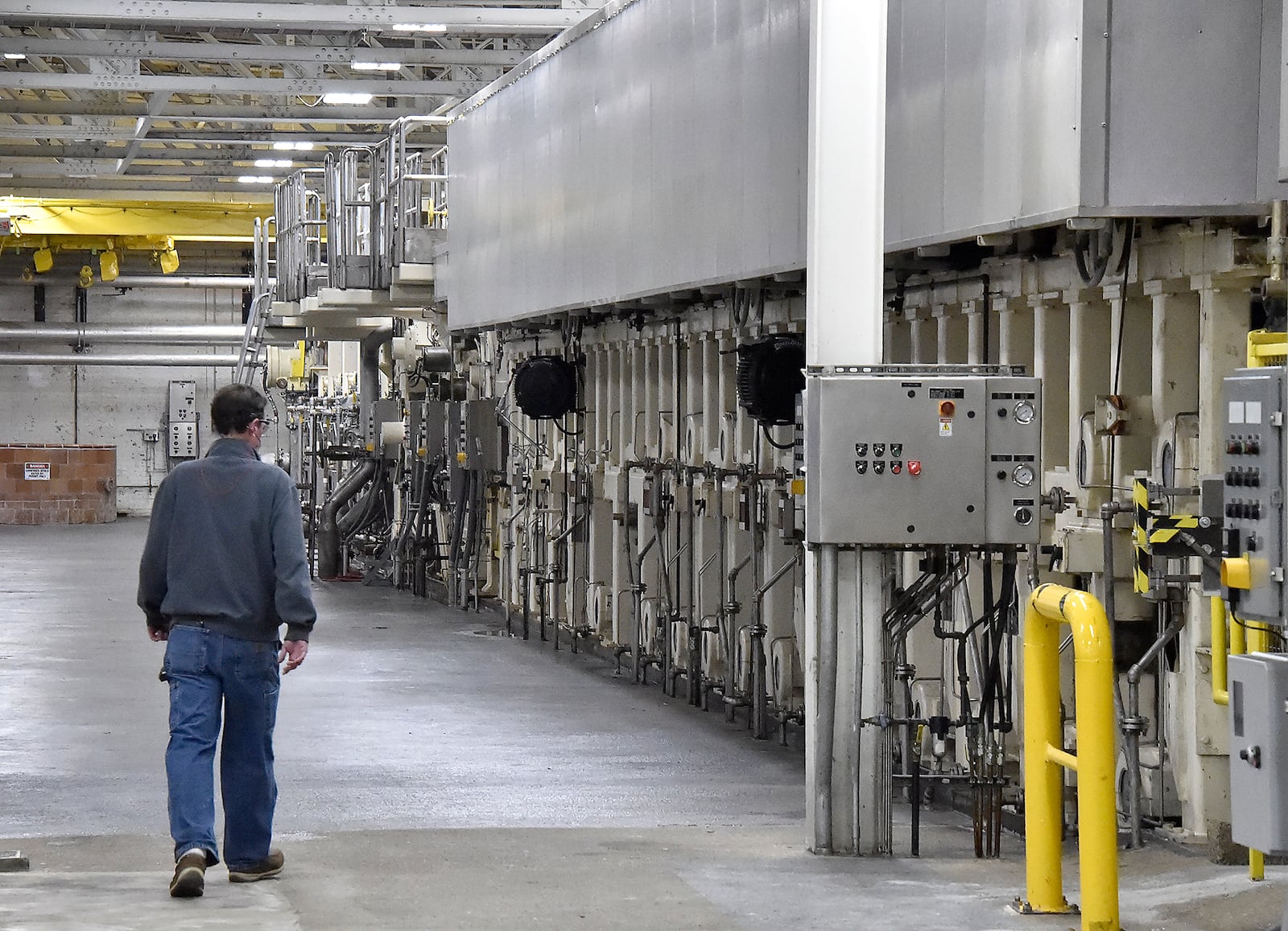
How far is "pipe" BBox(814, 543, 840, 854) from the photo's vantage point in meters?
6.45

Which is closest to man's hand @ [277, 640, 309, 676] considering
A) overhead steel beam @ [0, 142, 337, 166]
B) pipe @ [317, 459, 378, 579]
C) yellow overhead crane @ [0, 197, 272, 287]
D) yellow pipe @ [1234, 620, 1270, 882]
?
yellow pipe @ [1234, 620, 1270, 882]

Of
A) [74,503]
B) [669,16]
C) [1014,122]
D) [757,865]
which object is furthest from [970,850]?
[74,503]

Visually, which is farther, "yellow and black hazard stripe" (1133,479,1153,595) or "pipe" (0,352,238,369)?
"pipe" (0,352,238,369)

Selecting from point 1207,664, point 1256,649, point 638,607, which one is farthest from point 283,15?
point 1256,649

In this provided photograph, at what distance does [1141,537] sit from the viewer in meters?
6.23

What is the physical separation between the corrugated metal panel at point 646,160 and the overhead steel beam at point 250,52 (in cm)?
413

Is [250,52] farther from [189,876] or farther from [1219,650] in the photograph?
[1219,650]

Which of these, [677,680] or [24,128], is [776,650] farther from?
[24,128]

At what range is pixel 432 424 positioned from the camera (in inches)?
700

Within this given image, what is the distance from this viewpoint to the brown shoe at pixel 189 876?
5586 millimetres

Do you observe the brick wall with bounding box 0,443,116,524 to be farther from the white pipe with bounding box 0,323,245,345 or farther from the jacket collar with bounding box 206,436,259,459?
the jacket collar with bounding box 206,436,259,459

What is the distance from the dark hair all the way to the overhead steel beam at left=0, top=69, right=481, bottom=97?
13.5 meters

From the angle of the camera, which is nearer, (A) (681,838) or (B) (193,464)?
(B) (193,464)

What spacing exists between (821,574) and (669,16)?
4238 millimetres
